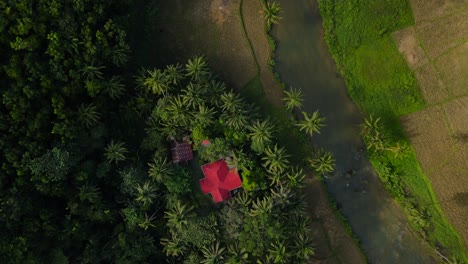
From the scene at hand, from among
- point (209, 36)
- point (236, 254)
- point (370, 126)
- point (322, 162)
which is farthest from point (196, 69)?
point (370, 126)

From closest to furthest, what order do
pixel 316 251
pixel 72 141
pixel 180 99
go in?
1. pixel 72 141
2. pixel 180 99
3. pixel 316 251

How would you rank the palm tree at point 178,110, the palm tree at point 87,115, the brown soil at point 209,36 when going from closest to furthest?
the palm tree at point 87,115
the palm tree at point 178,110
the brown soil at point 209,36

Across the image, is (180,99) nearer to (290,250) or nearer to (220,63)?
(220,63)

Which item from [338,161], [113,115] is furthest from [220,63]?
[338,161]

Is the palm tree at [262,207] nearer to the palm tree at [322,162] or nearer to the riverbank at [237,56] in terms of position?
the palm tree at [322,162]

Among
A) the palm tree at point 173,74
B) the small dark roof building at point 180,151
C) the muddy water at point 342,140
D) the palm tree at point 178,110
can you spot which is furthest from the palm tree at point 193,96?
the muddy water at point 342,140

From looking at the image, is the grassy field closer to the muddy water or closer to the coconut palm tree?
the coconut palm tree

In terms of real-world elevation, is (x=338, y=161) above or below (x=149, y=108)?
below

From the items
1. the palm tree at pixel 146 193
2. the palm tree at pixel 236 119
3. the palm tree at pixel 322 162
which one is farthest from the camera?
the palm tree at pixel 322 162
